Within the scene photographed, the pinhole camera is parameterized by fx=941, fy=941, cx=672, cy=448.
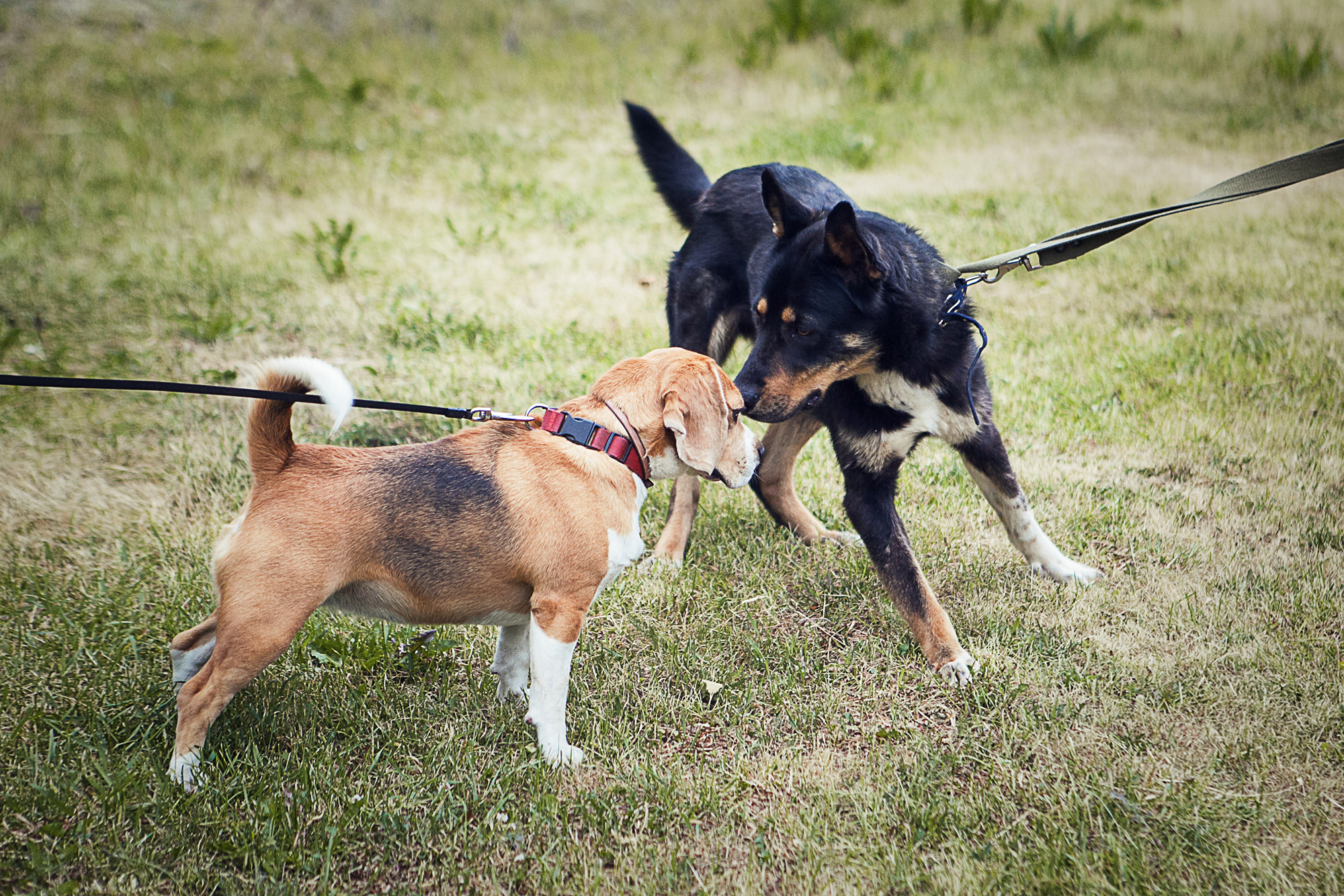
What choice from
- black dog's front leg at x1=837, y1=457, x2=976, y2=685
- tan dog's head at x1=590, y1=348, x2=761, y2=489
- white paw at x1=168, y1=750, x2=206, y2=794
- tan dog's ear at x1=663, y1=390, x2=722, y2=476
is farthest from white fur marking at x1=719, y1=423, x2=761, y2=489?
white paw at x1=168, y1=750, x2=206, y2=794

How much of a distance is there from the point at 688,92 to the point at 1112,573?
32.7 feet

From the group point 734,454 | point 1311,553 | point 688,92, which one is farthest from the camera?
point 688,92

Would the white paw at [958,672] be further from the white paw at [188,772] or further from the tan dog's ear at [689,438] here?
the white paw at [188,772]

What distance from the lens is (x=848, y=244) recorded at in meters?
3.44

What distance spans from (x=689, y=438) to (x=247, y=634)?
4.76ft

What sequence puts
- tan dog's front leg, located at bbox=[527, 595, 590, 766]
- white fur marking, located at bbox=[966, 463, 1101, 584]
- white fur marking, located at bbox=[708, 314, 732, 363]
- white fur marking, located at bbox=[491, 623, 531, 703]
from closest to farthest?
tan dog's front leg, located at bbox=[527, 595, 590, 766]
white fur marking, located at bbox=[491, 623, 531, 703]
white fur marking, located at bbox=[966, 463, 1101, 584]
white fur marking, located at bbox=[708, 314, 732, 363]

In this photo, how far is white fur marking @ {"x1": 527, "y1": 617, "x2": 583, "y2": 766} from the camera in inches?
118

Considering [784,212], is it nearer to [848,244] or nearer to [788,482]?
[848,244]

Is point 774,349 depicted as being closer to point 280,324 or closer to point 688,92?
point 280,324

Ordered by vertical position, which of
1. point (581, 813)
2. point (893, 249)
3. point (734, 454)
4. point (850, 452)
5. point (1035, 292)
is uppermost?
point (893, 249)

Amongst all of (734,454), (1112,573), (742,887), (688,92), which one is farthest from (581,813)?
(688,92)

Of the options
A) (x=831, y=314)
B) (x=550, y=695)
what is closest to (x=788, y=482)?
(x=831, y=314)

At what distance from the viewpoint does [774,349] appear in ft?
12.2

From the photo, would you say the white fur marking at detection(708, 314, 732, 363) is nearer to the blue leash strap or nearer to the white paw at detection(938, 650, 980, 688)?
the blue leash strap
